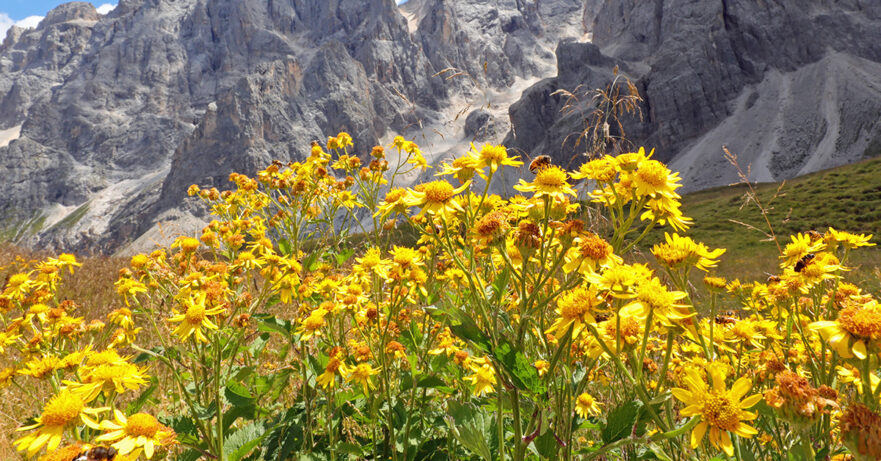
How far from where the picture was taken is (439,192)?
1.87 meters

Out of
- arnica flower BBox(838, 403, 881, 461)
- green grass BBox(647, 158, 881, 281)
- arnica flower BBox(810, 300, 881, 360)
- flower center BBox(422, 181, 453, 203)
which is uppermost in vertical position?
flower center BBox(422, 181, 453, 203)

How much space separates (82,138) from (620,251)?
21493cm

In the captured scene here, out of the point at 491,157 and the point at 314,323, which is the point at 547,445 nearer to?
the point at 491,157

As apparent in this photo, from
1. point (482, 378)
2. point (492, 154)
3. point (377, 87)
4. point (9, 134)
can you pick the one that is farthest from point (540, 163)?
point (9, 134)

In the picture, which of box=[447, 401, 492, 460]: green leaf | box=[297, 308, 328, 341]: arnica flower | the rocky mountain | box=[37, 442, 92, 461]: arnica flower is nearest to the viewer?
box=[37, 442, 92, 461]: arnica flower

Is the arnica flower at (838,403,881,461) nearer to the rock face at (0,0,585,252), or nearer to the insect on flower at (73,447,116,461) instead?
the insect on flower at (73,447,116,461)

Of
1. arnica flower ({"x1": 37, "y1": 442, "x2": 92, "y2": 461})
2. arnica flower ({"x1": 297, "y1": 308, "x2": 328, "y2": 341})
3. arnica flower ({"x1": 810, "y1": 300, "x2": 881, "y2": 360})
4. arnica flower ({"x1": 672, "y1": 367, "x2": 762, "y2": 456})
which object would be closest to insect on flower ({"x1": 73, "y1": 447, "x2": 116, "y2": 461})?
arnica flower ({"x1": 37, "y1": 442, "x2": 92, "y2": 461})

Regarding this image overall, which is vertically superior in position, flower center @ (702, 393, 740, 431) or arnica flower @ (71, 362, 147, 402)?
arnica flower @ (71, 362, 147, 402)

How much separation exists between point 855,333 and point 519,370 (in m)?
0.98

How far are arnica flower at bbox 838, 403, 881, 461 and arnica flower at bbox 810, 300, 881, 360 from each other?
204mm

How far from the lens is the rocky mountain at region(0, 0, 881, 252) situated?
82.2 meters

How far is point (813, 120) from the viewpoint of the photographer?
74.1m

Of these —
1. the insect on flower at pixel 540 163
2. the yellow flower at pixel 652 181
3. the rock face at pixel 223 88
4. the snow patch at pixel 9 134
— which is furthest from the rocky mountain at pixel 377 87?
the yellow flower at pixel 652 181

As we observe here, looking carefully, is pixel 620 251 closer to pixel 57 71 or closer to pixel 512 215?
pixel 512 215
